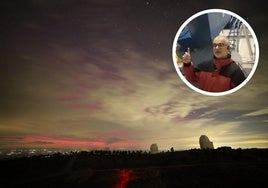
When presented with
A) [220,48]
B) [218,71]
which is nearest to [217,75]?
[218,71]

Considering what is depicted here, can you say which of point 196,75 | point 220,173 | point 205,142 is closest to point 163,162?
point 220,173

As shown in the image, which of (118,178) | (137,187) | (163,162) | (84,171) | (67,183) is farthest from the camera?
(163,162)

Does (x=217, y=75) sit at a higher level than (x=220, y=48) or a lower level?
lower

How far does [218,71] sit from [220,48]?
1.99 metres

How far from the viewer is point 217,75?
2239 centimetres

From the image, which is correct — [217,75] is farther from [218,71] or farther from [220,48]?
[220,48]

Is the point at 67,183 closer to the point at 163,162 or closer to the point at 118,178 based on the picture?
the point at 118,178

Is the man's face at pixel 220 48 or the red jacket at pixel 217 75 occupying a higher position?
the man's face at pixel 220 48

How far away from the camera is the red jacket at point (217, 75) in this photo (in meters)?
21.9

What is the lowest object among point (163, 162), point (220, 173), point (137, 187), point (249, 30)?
point (137, 187)

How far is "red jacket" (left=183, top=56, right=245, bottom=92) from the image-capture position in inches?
861

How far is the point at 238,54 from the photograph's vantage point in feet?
71.0

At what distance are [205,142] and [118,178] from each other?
101 meters

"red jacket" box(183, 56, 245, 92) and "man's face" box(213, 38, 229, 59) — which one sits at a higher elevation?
"man's face" box(213, 38, 229, 59)
